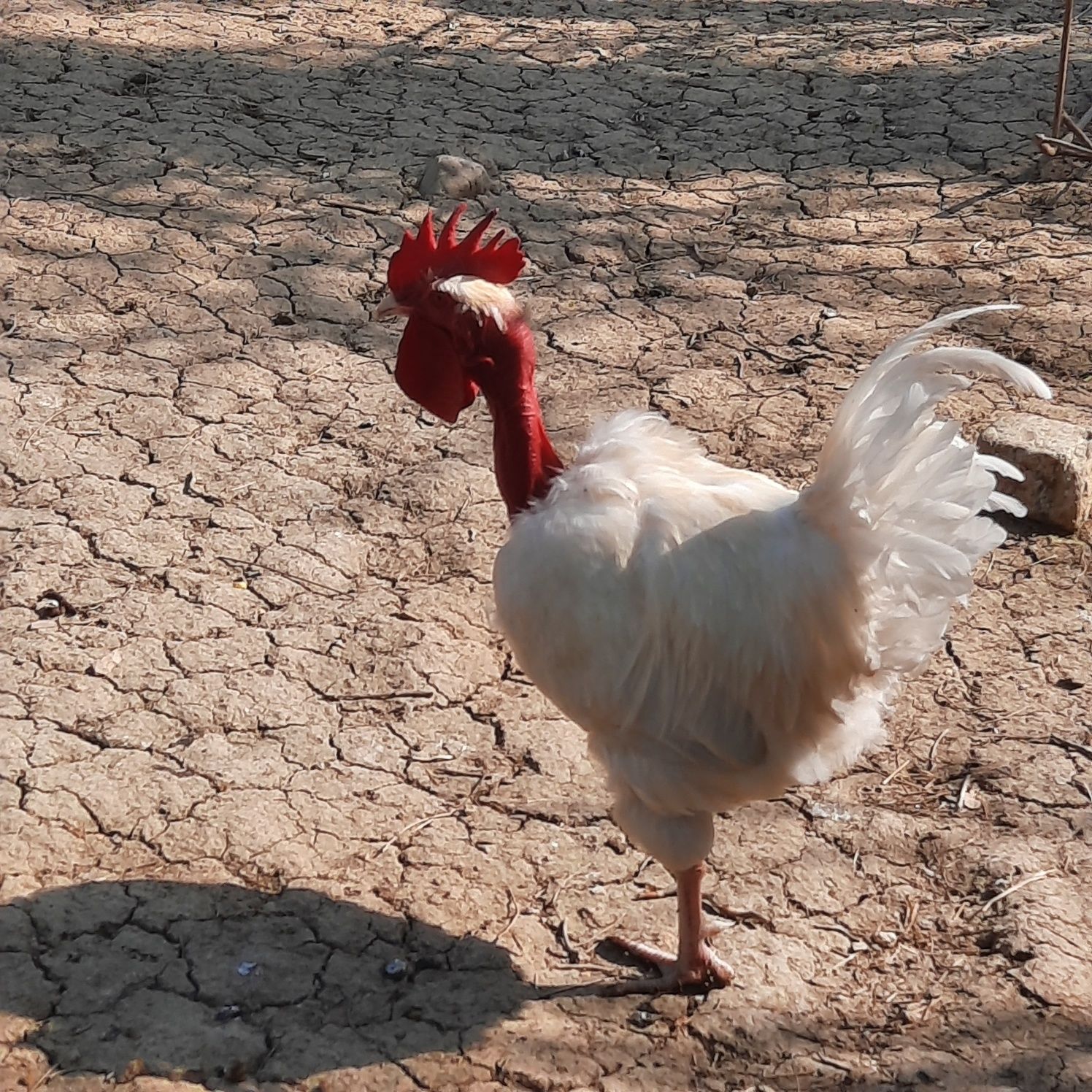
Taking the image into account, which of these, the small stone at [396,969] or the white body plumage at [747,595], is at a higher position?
the white body plumage at [747,595]

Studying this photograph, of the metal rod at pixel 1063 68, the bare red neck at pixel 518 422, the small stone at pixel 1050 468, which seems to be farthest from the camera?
the metal rod at pixel 1063 68

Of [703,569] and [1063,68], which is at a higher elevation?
[1063,68]

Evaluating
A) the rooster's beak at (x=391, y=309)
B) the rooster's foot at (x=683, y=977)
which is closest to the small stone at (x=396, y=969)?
the rooster's foot at (x=683, y=977)

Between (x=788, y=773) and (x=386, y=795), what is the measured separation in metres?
1.25

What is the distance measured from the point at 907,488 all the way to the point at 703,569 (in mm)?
482

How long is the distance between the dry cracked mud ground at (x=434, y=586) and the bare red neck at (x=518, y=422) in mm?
1058

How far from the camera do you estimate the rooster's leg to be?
3.25m

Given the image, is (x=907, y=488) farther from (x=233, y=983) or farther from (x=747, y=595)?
(x=233, y=983)

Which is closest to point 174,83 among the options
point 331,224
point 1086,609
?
point 331,224

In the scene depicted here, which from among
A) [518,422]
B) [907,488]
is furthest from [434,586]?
[907,488]

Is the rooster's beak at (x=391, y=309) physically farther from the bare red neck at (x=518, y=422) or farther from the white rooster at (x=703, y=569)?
the bare red neck at (x=518, y=422)

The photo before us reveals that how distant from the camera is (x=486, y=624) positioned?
442 centimetres

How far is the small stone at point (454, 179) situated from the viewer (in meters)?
6.72

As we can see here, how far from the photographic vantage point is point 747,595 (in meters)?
2.96
